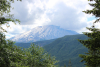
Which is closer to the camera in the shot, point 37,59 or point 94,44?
point 94,44

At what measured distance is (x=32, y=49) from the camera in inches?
978

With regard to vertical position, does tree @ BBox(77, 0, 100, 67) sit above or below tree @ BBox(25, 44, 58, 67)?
above

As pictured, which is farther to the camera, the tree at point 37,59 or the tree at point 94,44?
the tree at point 37,59

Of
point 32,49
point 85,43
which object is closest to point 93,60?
point 85,43

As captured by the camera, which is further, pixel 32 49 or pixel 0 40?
pixel 32 49

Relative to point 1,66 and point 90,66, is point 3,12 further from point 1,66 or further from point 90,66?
point 90,66

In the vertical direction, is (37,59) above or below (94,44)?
below

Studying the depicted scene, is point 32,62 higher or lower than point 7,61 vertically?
lower

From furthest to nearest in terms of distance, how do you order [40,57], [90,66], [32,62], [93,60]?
[40,57] < [32,62] < [90,66] < [93,60]

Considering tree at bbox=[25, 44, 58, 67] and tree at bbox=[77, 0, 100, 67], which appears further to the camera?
tree at bbox=[25, 44, 58, 67]

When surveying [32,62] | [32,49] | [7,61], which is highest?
[7,61]

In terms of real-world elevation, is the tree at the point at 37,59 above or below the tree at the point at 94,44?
below

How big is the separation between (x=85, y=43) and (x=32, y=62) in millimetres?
14606

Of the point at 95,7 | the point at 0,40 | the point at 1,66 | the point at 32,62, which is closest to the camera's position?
the point at 0,40
